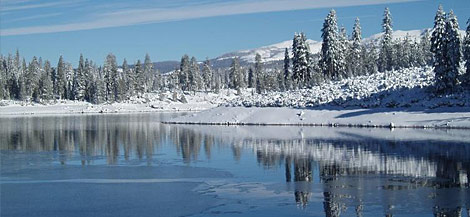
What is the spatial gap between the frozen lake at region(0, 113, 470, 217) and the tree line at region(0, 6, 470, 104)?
1824 cm

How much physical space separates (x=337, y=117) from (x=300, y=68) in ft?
104

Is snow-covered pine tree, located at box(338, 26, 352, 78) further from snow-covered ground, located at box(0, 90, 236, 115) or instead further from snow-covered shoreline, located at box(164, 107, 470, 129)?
snow-covered ground, located at box(0, 90, 236, 115)

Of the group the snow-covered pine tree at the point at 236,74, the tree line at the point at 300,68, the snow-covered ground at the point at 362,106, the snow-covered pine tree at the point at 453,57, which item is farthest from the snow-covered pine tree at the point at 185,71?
the snow-covered pine tree at the point at 453,57

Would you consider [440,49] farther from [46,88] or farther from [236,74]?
[46,88]

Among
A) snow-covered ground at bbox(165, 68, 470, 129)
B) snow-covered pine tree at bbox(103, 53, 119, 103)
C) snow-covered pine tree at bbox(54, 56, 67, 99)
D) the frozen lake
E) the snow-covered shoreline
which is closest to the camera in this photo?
the frozen lake

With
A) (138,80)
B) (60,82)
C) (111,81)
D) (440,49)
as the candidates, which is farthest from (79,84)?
(440,49)

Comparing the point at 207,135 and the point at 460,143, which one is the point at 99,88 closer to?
the point at 207,135

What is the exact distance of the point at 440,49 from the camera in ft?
206

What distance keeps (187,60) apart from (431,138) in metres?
117

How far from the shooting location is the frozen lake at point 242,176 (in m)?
20.0

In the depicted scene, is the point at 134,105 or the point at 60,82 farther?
the point at 60,82

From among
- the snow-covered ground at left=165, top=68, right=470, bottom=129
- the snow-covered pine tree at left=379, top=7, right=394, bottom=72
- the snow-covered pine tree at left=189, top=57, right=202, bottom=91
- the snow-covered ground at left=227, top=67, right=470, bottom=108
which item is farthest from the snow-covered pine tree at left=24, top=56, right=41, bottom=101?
the snow-covered pine tree at left=379, top=7, right=394, bottom=72

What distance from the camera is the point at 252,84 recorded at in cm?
16725

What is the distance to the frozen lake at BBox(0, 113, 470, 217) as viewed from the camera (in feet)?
65.7
